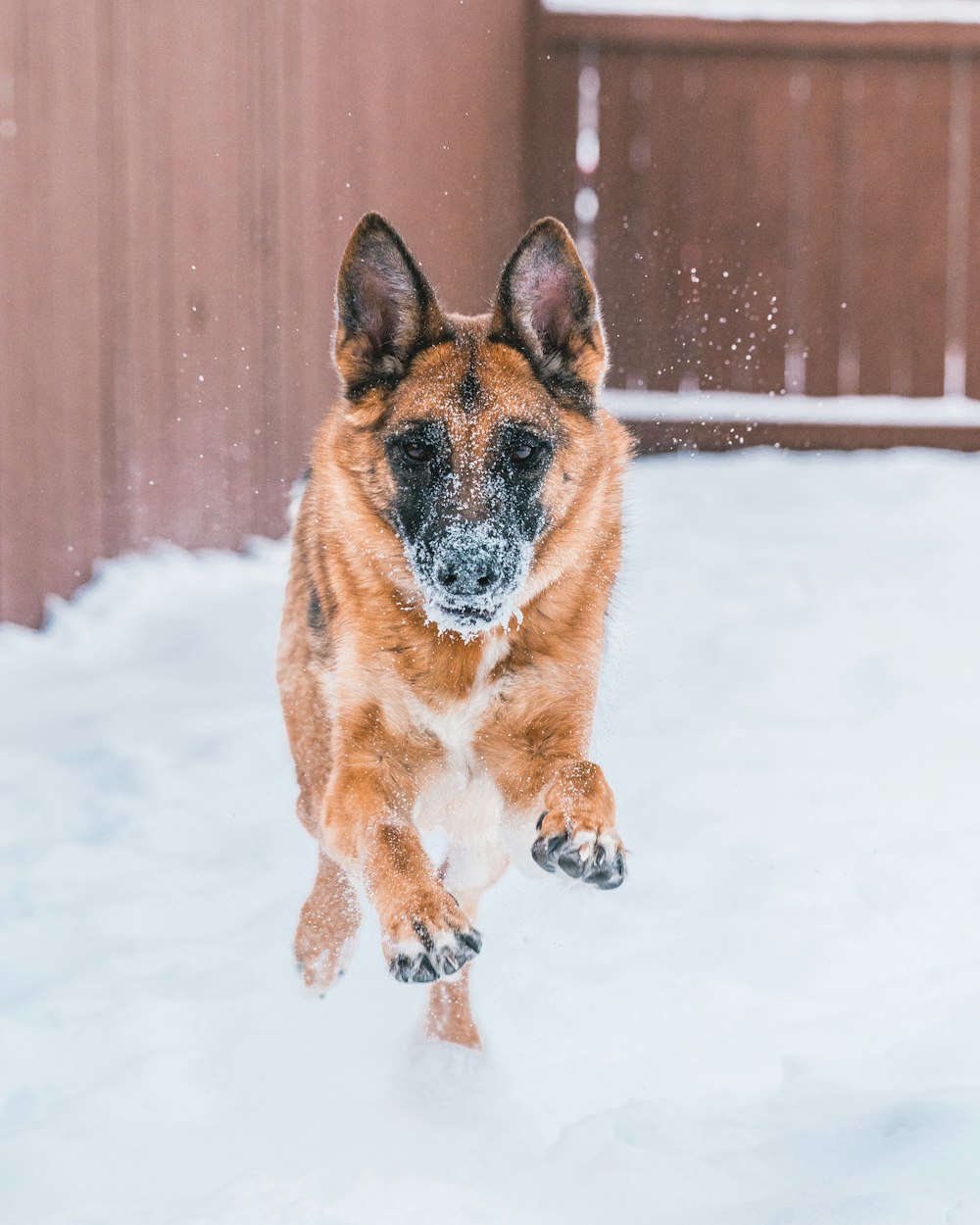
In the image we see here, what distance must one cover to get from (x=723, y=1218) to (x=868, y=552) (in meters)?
4.74

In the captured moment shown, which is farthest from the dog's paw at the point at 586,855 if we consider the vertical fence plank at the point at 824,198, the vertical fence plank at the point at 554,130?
the vertical fence plank at the point at 824,198

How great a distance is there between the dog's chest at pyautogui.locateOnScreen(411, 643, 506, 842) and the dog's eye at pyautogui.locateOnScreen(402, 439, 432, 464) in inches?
18.5

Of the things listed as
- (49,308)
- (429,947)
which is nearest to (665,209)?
(49,308)

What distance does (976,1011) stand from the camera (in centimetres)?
348

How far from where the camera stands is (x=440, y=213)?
795cm

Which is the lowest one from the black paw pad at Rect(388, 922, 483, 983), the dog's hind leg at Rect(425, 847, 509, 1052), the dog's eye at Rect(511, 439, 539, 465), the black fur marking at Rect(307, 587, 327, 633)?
the dog's hind leg at Rect(425, 847, 509, 1052)

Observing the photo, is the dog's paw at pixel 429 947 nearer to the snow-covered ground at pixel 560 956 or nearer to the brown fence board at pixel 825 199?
the snow-covered ground at pixel 560 956

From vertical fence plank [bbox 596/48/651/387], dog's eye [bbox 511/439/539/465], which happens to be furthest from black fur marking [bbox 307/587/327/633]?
vertical fence plank [bbox 596/48/651/387]

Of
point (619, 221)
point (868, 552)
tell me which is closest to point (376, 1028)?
point (868, 552)

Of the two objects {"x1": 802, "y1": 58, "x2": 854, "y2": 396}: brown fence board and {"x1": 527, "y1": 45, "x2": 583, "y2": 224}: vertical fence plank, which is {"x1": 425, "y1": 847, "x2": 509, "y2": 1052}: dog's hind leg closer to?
{"x1": 527, "y1": 45, "x2": 583, "y2": 224}: vertical fence plank

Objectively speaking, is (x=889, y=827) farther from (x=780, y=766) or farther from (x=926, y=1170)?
(x=926, y=1170)

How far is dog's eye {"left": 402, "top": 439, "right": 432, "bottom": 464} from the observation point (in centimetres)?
320

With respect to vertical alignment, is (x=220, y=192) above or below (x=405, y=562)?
above

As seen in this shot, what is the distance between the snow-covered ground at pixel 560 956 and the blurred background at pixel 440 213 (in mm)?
799
